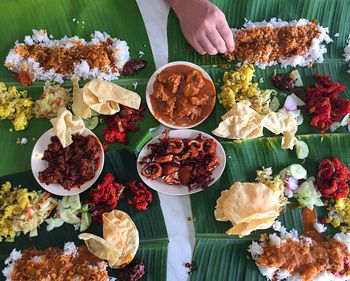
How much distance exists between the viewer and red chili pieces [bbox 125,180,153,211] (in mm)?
3500

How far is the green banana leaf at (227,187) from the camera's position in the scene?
342cm

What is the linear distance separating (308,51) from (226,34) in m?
0.79

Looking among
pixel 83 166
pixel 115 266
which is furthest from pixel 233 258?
pixel 83 166

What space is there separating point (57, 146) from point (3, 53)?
114cm

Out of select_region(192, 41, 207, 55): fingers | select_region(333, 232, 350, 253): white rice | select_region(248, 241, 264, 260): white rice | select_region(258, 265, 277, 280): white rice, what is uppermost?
select_region(192, 41, 207, 55): fingers

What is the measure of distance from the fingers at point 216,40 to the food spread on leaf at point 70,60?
0.69 metres

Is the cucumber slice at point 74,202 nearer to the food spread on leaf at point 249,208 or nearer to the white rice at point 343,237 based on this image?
the food spread on leaf at point 249,208

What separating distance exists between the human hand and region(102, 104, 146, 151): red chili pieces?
787mm

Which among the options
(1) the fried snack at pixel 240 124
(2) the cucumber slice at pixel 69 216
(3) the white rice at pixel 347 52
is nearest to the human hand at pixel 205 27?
(1) the fried snack at pixel 240 124

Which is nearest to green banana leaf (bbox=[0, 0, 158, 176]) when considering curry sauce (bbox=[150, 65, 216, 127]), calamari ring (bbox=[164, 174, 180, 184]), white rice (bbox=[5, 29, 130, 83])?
white rice (bbox=[5, 29, 130, 83])

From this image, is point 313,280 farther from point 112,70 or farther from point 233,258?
point 112,70

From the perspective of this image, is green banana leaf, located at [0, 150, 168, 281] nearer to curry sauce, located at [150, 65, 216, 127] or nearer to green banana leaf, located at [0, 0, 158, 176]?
curry sauce, located at [150, 65, 216, 127]

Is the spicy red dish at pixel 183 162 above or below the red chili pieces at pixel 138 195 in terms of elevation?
above

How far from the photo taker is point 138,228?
138 inches
